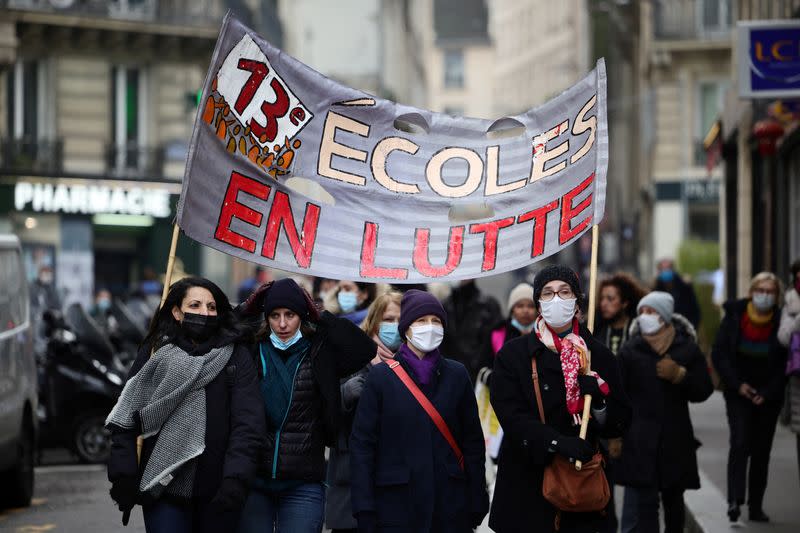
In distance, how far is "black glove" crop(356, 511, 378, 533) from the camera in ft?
21.5

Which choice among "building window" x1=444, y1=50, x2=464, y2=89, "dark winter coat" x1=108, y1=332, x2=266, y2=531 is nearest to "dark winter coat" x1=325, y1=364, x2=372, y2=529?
"dark winter coat" x1=108, y1=332, x2=266, y2=531

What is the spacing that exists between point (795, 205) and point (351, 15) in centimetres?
4290

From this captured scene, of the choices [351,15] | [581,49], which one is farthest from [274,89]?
[581,49]

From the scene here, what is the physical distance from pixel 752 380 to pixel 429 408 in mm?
4791

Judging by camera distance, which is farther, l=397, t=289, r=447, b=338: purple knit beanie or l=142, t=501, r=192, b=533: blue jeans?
l=397, t=289, r=447, b=338: purple knit beanie

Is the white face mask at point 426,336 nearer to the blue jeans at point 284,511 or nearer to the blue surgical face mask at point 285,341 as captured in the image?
the blue surgical face mask at point 285,341

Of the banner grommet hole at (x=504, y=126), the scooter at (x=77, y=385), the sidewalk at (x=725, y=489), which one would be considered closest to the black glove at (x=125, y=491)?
A: the banner grommet hole at (x=504, y=126)

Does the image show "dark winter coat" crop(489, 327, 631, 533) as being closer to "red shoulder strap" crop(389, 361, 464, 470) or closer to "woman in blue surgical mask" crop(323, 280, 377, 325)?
"red shoulder strap" crop(389, 361, 464, 470)

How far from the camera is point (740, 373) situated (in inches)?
428

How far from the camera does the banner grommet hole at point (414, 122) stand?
25.8 ft

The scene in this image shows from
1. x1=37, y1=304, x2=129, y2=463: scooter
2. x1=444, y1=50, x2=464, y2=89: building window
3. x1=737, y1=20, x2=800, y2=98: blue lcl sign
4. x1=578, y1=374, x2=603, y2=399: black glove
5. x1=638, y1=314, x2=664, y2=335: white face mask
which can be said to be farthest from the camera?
x1=444, y1=50, x2=464, y2=89: building window

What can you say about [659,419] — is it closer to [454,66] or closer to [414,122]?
[414,122]

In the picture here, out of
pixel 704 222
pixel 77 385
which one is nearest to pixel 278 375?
pixel 77 385

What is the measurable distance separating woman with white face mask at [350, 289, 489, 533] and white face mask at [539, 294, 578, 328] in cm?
46
